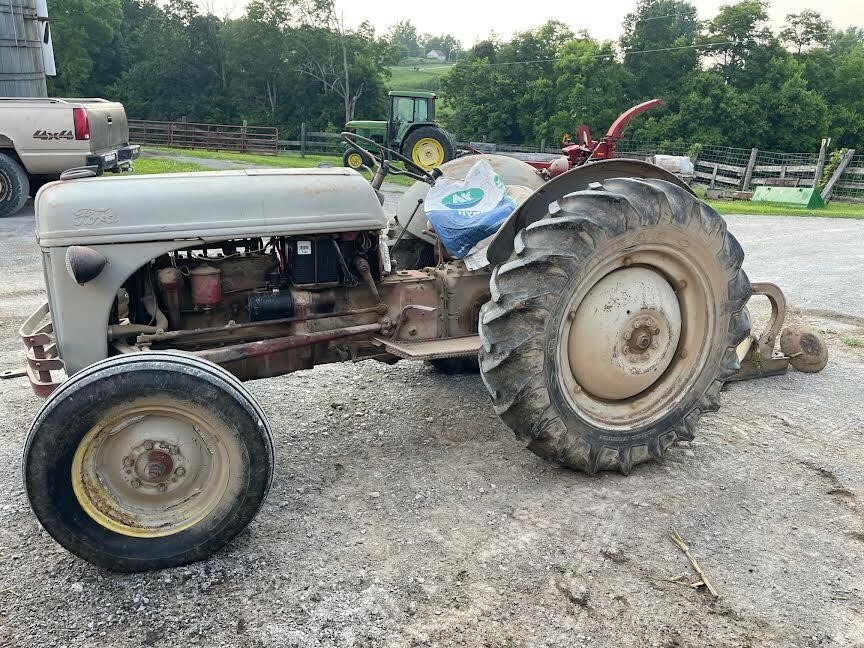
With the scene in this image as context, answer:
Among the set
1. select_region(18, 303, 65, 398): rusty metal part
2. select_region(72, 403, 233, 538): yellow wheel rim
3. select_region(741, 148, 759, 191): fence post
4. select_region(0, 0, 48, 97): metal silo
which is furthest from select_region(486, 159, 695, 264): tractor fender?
select_region(741, 148, 759, 191): fence post

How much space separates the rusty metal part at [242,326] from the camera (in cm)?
305

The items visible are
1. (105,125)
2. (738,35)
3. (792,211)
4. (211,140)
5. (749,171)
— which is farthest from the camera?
(738,35)

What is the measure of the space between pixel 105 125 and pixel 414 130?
9.76m

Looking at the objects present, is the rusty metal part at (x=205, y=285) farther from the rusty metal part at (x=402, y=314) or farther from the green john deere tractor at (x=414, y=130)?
the green john deere tractor at (x=414, y=130)

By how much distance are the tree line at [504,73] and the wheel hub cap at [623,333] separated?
95.4 feet

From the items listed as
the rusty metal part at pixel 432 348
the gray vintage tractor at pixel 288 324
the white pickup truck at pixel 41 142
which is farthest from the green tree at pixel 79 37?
the rusty metal part at pixel 432 348

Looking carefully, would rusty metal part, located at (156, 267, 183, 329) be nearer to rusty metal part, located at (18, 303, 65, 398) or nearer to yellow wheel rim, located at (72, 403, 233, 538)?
rusty metal part, located at (18, 303, 65, 398)

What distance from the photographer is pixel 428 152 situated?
18859 millimetres

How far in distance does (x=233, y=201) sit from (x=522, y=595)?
2037 millimetres

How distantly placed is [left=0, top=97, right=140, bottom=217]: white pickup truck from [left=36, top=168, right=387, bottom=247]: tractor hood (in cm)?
764

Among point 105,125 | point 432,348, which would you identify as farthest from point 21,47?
point 432,348

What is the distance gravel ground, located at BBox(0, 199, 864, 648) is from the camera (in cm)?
232

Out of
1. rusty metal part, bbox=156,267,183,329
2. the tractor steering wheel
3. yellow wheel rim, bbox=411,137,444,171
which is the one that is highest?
the tractor steering wheel

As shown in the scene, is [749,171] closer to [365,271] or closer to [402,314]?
[402,314]
